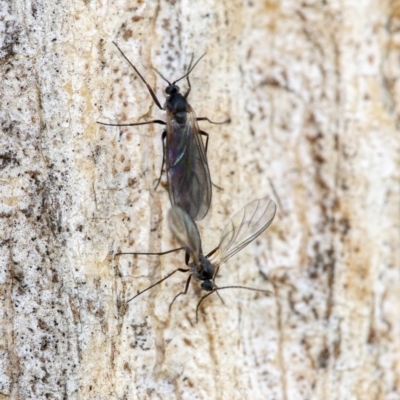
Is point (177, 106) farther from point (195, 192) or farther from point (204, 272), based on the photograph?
point (204, 272)

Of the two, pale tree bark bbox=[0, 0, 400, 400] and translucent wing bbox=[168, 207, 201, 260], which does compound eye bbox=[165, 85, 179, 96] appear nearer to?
pale tree bark bbox=[0, 0, 400, 400]

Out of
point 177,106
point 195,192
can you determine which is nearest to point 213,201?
point 195,192

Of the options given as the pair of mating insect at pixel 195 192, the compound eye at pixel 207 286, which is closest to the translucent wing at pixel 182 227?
the pair of mating insect at pixel 195 192

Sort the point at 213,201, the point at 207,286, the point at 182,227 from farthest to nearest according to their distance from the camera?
the point at 213,201
the point at 207,286
the point at 182,227

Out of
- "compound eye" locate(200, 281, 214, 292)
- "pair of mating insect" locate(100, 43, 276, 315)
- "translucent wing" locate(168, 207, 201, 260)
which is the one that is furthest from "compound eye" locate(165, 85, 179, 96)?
"compound eye" locate(200, 281, 214, 292)

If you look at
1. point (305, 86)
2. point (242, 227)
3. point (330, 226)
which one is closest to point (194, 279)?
point (242, 227)

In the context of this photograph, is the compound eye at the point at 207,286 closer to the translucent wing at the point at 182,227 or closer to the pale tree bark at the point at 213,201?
the pale tree bark at the point at 213,201

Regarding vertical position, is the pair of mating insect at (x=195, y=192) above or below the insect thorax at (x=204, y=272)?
above
